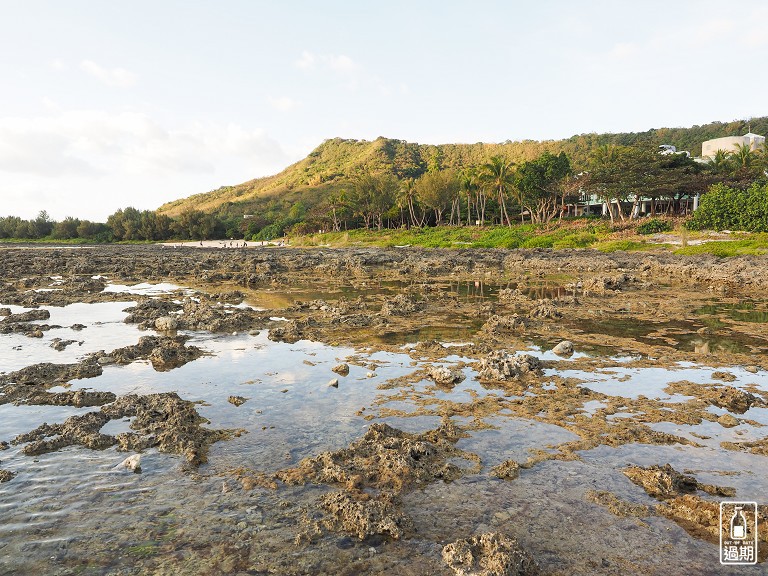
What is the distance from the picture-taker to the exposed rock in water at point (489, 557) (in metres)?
3.89

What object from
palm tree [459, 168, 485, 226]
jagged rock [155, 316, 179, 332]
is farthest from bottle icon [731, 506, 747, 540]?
palm tree [459, 168, 485, 226]

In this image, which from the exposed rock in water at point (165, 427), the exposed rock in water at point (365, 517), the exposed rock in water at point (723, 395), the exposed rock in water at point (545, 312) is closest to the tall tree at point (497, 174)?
the exposed rock in water at point (545, 312)

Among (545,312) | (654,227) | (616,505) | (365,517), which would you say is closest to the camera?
(365,517)

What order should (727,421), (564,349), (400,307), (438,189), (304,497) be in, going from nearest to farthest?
(304,497), (727,421), (564,349), (400,307), (438,189)

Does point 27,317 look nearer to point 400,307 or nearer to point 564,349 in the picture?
point 400,307

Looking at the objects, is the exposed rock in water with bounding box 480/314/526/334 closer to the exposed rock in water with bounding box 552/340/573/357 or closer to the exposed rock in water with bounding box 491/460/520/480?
the exposed rock in water with bounding box 552/340/573/357

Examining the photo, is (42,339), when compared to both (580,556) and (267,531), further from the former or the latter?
(580,556)

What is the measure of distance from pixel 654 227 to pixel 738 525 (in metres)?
58.9

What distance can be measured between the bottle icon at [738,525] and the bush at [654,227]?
57.2m

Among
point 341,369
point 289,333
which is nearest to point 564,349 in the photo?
point 341,369

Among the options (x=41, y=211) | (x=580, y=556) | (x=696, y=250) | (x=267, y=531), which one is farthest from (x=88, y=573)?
(x=41, y=211)

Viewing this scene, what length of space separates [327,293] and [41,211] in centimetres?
14255

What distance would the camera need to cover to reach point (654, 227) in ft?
181

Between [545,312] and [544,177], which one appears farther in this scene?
[544,177]
